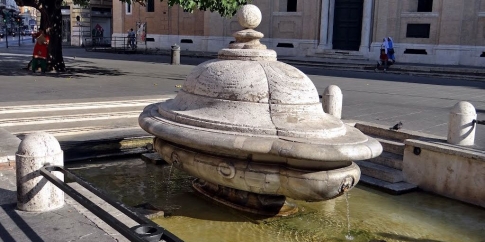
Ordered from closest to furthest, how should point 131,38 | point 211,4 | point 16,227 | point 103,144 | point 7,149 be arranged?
point 16,227 < point 7,149 < point 103,144 < point 211,4 < point 131,38

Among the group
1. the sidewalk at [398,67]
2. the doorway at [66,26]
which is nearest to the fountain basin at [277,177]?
the sidewalk at [398,67]

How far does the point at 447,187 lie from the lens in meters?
6.48

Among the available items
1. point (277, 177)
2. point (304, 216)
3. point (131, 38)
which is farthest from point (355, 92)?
point (131, 38)

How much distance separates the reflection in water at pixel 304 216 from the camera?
486 cm

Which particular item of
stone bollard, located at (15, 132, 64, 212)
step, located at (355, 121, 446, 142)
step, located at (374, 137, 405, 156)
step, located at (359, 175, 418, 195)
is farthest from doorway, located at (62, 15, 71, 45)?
stone bollard, located at (15, 132, 64, 212)

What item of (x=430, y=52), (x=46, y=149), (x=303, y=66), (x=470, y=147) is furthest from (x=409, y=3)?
(x=46, y=149)

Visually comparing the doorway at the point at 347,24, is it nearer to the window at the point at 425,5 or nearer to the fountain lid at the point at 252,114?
the window at the point at 425,5

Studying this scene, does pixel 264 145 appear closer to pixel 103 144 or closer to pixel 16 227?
pixel 16 227

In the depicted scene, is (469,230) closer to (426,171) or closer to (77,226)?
(426,171)

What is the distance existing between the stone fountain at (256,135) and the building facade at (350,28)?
20055 mm

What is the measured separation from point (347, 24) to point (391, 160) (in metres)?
21.0

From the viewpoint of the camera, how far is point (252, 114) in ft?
15.4

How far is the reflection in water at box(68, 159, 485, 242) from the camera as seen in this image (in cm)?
Result: 486

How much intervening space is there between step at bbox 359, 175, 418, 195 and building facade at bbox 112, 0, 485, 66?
17.9 meters
